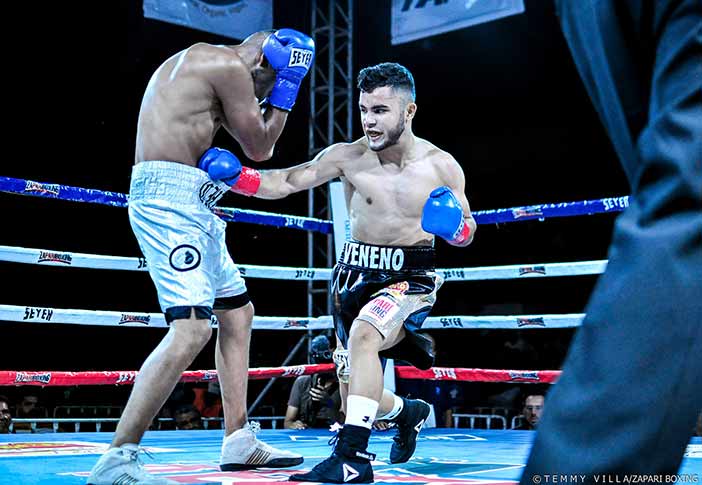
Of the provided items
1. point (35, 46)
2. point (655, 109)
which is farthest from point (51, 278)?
point (655, 109)

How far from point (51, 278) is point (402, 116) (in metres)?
5.92

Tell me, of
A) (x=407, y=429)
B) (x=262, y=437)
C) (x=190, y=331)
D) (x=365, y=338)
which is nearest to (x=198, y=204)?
(x=190, y=331)

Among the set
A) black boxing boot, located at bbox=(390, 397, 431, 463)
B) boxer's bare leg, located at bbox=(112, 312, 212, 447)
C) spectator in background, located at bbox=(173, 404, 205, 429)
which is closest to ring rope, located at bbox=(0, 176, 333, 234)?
boxer's bare leg, located at bbox=(112, 312, 212, 447)

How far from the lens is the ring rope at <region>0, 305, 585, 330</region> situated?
3186 mm

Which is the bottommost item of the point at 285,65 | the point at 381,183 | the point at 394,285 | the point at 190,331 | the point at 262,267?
the point at 190,331

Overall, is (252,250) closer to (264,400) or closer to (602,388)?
(264,400)

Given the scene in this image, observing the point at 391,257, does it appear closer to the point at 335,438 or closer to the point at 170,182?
the point at 335,438

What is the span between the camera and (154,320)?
359 cm

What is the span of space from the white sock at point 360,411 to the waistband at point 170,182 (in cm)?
72

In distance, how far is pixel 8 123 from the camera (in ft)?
22.2

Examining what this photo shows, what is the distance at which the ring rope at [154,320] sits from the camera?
3.19 meters

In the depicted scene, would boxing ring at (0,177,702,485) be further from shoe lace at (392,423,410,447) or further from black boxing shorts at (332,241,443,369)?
black boxing shorts at (332,241,443,369)

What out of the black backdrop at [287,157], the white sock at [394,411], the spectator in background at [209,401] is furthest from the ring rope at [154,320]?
the black backdrop at [287,157]

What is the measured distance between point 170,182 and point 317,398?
2665 millimetres
